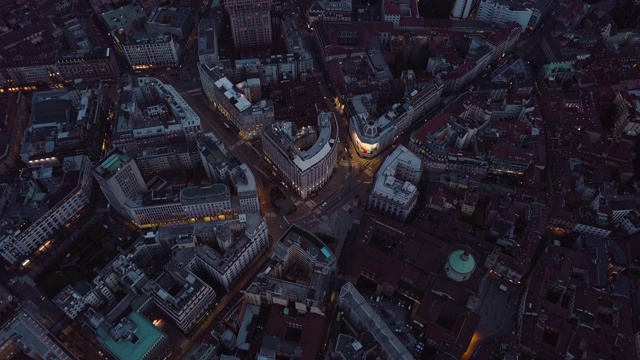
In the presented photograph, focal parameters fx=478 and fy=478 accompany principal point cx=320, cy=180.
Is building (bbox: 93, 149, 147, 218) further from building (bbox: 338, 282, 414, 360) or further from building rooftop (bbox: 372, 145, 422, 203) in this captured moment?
building rooftop (bbox: 372, 145, 422, 203)

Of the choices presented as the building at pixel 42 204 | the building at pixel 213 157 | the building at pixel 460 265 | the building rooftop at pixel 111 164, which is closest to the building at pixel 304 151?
the building at pixel 213 157

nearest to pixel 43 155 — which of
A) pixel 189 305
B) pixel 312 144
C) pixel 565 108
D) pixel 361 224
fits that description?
pixel 189 305

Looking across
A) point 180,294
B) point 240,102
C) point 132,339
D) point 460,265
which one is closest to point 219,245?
point 180,294

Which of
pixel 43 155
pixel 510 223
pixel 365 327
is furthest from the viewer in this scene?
pixel 43 155

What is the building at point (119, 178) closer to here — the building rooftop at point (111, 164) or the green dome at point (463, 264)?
the building rooftop at point (111, 164)

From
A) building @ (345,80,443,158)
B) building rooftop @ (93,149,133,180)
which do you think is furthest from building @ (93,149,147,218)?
building @ (345,80,443,158)

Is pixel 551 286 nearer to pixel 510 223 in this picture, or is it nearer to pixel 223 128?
pixel 510 223
